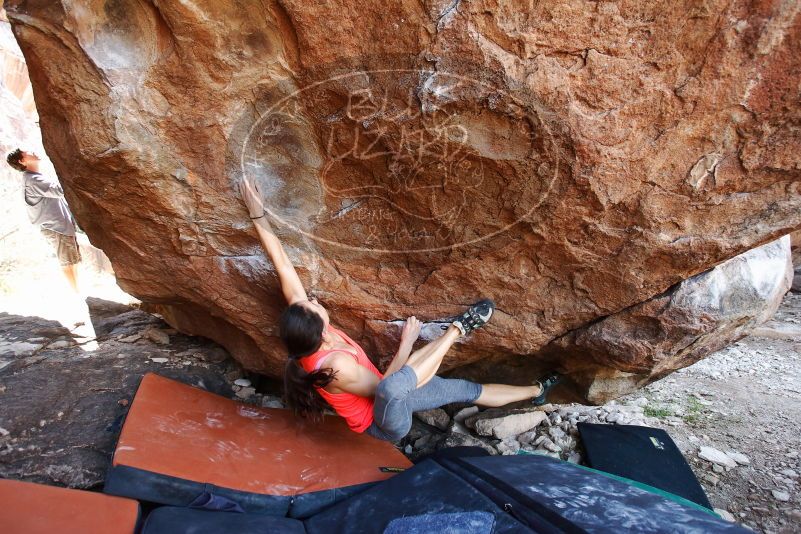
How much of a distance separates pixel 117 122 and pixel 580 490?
232 cm

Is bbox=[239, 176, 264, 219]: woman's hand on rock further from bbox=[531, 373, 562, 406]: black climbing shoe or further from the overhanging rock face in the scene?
bbox=[531, 373, 562, 406]: black climbing shoe

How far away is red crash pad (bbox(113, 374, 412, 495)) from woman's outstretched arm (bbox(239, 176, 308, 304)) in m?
0.76

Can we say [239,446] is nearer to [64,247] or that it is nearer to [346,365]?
[346,365]

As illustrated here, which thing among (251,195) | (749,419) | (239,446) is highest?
(251,195)

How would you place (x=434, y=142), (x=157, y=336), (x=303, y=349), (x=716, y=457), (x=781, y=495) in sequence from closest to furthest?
(x=434, y=142)
(x=303, y=349)
(x=781, y=495)
(x=716, y=457)
(x=157, y=336)

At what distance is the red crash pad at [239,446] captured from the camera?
2027 mm

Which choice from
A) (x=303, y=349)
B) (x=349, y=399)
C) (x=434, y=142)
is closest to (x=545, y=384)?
(x=349, y=399)

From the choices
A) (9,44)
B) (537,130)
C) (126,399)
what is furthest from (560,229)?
(9,44)

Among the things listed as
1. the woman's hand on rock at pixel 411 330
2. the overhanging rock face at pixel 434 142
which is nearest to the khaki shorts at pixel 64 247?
the overhanging rock face at pixel 434 142

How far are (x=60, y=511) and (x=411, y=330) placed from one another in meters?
1.53

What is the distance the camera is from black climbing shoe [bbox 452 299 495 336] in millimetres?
2299

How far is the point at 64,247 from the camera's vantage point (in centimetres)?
405

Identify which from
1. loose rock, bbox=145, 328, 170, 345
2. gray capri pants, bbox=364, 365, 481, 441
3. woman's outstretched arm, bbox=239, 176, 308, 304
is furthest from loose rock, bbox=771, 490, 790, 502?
loose rock, bbox=145, 328, 170, 345

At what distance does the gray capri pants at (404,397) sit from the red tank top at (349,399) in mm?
79
